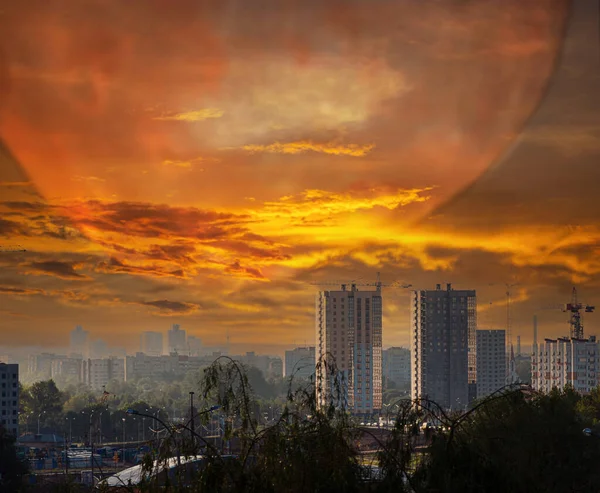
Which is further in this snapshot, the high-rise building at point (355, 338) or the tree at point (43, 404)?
the high-rise building at point (355, 338)

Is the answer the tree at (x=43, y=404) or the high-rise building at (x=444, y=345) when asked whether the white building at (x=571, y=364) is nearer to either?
the high-rise building at (x=444, y=345)

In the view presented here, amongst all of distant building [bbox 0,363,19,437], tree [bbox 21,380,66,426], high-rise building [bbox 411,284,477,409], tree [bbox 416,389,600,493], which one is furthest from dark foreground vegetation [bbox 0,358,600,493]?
high-rise building [bbox 411,284,477,409]

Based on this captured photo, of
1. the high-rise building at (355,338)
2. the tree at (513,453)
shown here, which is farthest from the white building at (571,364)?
the tree at (513,453)

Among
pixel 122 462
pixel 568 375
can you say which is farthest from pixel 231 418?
pixel 568 375

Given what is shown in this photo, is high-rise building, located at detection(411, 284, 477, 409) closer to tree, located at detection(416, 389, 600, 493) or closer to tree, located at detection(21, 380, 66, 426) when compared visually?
tree, located at detection(21, 380, 66, 426)

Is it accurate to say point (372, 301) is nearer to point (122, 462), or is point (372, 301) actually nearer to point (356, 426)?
point (122, 462)

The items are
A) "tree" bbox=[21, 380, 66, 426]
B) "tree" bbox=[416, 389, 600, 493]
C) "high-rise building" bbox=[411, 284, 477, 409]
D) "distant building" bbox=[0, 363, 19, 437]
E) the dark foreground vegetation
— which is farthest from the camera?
"high-rise building" bbox=[411, 284, 477, 409]
